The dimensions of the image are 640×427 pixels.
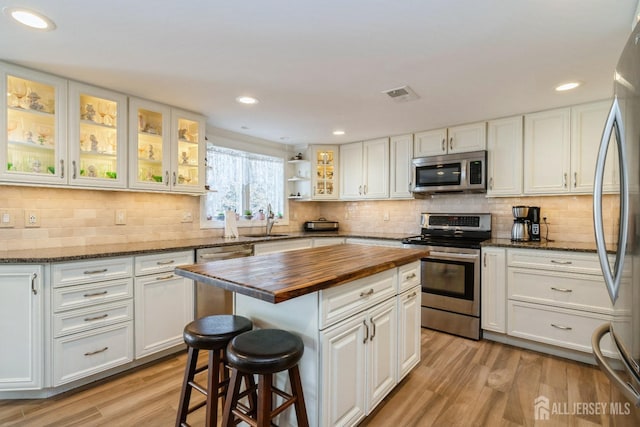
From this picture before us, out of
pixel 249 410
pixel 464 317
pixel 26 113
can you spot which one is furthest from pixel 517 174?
pixel 26 113

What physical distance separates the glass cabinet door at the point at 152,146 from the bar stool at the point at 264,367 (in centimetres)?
210

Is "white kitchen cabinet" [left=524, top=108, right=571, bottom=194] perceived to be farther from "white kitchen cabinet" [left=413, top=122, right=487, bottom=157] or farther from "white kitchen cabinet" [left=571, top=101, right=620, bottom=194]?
"white kitchen cabinet" [left=413, top=122, right=487, bottom=157]

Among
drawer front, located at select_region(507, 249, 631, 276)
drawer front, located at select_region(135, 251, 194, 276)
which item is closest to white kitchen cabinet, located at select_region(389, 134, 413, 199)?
drawer front, located at select_region(507, 249, 631, 276)

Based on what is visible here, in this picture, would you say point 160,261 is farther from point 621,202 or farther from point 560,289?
point 560,289

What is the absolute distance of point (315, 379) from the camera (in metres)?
1.47

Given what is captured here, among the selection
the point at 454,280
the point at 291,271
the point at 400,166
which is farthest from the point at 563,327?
the point at 291,271

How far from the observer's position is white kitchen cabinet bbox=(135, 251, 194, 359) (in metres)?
2.46

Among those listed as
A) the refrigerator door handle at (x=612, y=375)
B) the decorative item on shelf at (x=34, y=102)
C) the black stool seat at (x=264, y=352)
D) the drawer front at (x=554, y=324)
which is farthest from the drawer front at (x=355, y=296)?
the decorative item on shelf at (x=34, y=102)

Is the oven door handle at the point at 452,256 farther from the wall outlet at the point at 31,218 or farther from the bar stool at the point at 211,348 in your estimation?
the wall outlet at the point at 31,218

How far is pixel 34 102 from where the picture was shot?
2.30 metres

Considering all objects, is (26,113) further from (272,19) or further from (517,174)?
(517,174)

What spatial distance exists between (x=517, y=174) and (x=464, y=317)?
5.25ft

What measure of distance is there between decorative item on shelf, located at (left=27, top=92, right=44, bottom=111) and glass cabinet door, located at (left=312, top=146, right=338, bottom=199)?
3074 mm

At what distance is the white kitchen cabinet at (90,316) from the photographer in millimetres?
2086
